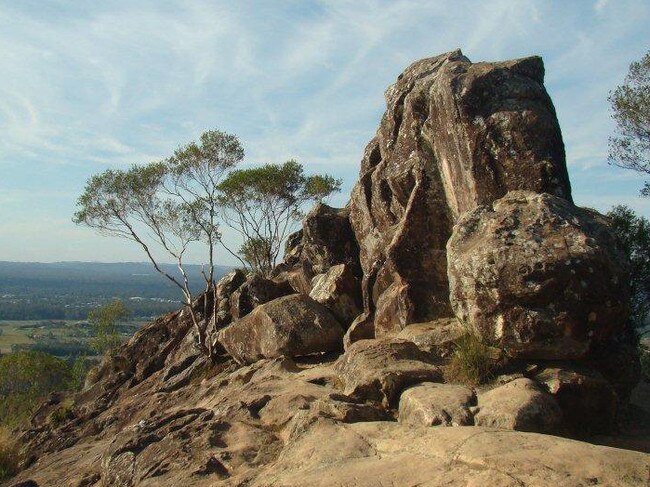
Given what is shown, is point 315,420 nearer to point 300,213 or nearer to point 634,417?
point 634,417

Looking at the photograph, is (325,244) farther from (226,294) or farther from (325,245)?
(226,294)

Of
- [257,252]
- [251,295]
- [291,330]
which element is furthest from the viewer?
[257,252]

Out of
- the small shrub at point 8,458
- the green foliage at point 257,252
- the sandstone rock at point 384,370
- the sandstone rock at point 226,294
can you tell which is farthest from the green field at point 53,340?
the sandstone rock at point 384,370

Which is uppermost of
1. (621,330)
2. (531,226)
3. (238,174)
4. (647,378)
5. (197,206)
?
(238,174)

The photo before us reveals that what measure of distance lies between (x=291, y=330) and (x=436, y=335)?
22.2 feet

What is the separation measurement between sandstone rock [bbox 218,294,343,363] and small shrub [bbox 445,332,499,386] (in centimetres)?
814

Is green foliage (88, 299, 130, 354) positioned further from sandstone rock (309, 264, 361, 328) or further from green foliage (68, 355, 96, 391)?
sandstone rock (309, 264, 361, 328)

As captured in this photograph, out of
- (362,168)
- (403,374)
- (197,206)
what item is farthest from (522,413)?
(197,206)

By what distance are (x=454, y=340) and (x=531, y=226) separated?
3.47 metres

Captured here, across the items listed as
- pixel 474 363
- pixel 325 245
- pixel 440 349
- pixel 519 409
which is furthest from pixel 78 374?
pixel 519 409

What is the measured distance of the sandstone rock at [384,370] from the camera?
1342cm

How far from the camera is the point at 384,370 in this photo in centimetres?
1375

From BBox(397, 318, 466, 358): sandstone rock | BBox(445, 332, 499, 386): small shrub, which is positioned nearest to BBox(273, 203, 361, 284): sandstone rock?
BBox(397, 318, 466, 358): sandstone rock

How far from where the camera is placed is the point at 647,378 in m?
21.2
